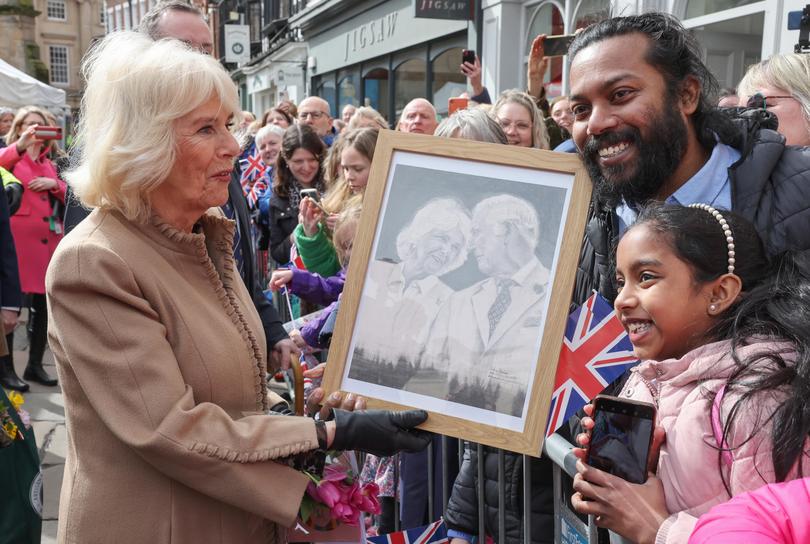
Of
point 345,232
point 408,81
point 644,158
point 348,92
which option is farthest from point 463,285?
point 348,92

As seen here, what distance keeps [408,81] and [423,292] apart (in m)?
15.2

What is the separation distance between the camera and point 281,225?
6.16 metres

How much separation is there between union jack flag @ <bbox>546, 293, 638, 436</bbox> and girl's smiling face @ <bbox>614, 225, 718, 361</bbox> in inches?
7.0

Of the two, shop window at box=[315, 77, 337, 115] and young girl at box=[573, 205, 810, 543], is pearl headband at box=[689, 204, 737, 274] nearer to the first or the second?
young girl at box=[573, 205, 810, 543]

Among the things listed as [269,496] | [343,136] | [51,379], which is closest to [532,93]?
[343,136]

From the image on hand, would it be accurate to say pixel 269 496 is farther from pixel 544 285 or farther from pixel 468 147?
pixel 468 147

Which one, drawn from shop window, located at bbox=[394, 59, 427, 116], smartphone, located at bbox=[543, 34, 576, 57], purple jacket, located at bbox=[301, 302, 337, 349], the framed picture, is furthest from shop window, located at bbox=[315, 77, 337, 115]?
the framed picture

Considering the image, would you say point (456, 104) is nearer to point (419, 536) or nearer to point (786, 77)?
point (786, 77)

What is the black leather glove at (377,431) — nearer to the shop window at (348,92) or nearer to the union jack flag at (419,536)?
the union jack flag at (419,536)

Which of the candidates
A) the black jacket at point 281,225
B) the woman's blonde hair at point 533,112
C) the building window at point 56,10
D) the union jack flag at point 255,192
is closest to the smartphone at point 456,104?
the woman's blonde hair at point 533,112

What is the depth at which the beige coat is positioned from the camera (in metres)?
1.80

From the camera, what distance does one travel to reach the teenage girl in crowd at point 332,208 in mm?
4348

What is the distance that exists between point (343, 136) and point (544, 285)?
9.80 feet

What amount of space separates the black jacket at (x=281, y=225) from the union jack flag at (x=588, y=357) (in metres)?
4.30
